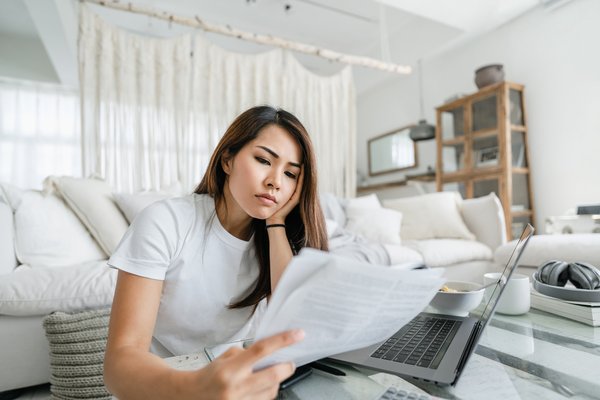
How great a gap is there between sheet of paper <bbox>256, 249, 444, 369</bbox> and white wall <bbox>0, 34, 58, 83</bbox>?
5316mm

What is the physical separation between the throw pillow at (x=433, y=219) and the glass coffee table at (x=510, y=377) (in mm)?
1882

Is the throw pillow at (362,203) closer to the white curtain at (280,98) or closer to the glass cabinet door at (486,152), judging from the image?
the white curtain at (280,98)

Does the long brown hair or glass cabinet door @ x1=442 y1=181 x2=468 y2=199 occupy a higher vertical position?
glass cabinet door @ x1=442 y1=181 x2=468 y2=199

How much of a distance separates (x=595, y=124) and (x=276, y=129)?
2.99m

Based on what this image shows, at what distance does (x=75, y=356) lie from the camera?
1.04 m

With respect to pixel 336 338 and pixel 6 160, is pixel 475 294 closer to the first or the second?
pixel 336 338

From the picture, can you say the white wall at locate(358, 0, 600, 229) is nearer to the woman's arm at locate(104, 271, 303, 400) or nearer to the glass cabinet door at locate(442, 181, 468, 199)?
the glass cabinet door at locate(442, 181, 468, 199)

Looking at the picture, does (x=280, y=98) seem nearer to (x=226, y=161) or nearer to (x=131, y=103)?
(x=131, y=103)

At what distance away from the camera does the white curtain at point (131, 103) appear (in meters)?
2.17

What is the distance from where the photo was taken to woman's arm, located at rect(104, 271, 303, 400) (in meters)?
0.31

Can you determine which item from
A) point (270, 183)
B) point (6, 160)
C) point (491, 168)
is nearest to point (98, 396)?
point (270, 183)

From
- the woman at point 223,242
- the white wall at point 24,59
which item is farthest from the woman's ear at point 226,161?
the white wall at point 24,59

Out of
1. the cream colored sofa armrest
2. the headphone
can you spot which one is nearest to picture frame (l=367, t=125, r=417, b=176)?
the cream colored sofa armrest

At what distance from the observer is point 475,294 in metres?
0.72
